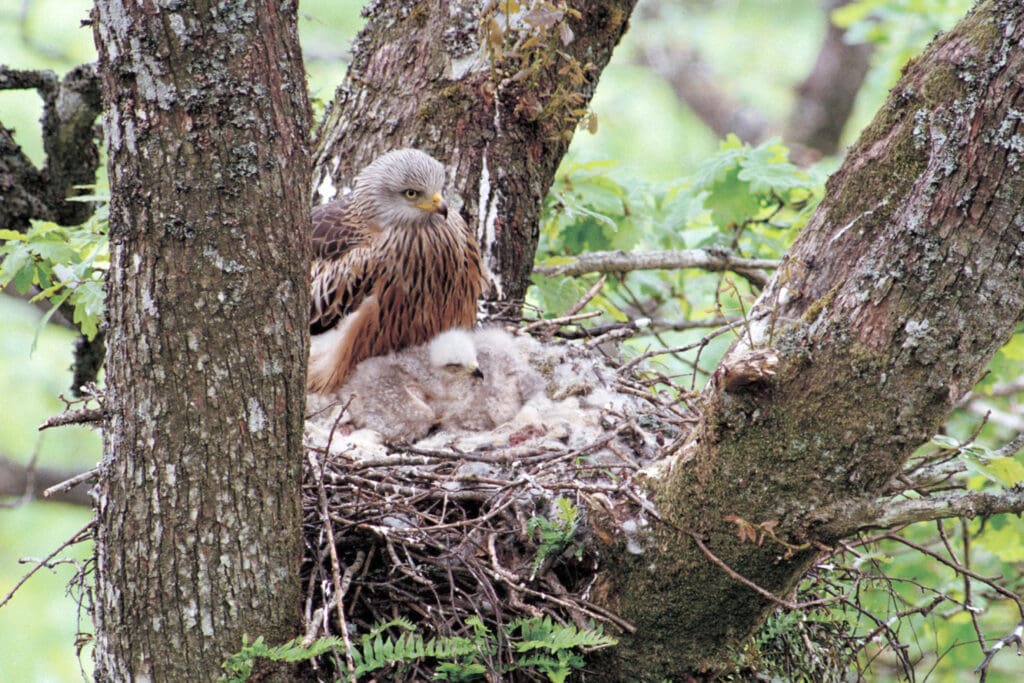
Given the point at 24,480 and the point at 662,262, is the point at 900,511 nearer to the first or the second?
the point at 662,262

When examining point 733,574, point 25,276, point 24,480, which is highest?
point 25,276

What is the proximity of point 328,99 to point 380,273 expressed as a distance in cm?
361

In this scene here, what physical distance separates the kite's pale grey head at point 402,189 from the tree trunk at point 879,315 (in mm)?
2166

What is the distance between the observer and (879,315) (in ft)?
8.28

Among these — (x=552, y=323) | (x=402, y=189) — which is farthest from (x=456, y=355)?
(x=402, y=189)

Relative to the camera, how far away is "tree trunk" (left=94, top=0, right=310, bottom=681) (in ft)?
8.04

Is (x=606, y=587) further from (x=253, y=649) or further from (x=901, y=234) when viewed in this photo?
(x=901, y=234)

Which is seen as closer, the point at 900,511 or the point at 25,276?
the point at 900,511

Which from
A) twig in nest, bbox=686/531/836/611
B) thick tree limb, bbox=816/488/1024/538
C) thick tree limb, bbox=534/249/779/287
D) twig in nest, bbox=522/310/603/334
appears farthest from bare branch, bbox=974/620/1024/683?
thick tree limb, bbox=534/249/779/287

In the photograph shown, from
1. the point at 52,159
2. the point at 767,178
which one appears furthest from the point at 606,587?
the point at 52,159

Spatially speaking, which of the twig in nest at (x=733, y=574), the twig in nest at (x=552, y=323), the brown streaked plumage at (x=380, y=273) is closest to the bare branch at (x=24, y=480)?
the brown streaked plumage at (x=380, y=273)

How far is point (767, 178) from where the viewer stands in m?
Result: 5.57

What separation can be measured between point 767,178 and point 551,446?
7.97ft

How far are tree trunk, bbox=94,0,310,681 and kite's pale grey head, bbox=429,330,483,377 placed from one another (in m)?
1.80
